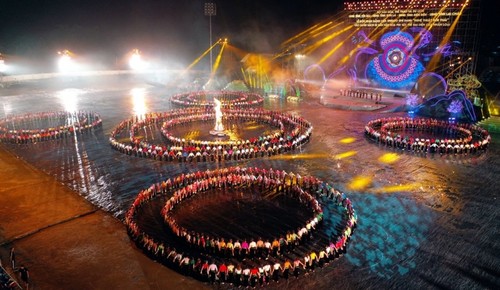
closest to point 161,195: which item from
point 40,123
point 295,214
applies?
point 295,214

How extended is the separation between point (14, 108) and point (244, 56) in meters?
40.3

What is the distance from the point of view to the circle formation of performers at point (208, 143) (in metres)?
27.7

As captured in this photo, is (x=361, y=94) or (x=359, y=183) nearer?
(x=359, y=183)

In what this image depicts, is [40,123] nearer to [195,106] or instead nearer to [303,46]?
[195,106]

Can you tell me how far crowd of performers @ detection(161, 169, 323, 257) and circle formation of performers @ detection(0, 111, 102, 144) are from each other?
1813 centimetres

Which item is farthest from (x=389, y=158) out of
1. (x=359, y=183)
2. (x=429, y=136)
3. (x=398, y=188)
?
(x=429, y=136)

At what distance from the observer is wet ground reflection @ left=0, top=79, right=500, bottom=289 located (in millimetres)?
14914

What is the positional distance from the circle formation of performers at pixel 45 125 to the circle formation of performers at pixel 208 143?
4.11m

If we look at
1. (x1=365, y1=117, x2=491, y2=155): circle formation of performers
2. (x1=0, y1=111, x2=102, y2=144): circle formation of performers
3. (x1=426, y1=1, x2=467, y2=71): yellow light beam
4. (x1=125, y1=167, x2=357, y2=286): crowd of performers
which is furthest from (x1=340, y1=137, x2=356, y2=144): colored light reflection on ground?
(x1=426, y1=1, x2=467, y2=71): yellow light beam

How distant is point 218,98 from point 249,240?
132ft

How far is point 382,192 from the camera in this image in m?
22.2

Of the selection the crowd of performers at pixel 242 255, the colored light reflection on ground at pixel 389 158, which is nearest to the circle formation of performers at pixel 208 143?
the colored light reflection on ground at pixel 389 158

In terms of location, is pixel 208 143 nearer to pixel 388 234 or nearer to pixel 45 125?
pixel 388 234

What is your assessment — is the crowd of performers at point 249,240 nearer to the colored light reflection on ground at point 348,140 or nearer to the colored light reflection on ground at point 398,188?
the colored light reflection on ground at point 398,188
